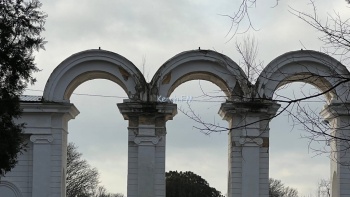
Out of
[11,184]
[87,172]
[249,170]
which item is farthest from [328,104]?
[87,172]

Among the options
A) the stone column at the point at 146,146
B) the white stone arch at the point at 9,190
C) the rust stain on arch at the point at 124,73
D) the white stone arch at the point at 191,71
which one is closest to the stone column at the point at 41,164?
the white stone arch at the point at 9,190

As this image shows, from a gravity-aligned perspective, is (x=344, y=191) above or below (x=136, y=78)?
below

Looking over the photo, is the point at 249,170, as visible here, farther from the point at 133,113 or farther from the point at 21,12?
the point at 21,12

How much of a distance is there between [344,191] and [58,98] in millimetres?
12657

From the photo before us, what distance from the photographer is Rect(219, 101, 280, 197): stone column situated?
36344 millimetres

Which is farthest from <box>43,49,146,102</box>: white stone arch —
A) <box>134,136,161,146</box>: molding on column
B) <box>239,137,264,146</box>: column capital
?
<box>239,137,264,146</box>: column capital

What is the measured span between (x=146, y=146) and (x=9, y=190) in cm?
614

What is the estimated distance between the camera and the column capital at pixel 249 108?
119ft

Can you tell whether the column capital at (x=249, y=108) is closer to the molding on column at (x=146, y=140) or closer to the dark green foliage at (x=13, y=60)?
the molding on column at (x=146, y=140)

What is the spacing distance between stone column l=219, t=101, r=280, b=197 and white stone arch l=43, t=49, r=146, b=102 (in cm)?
387

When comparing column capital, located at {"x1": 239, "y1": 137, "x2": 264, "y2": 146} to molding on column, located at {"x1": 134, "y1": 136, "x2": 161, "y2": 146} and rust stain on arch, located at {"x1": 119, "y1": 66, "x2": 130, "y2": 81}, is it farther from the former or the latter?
rust stain on arch, located at {"x1": 119, "y1": 66, "x2": 130, "y2": 81}

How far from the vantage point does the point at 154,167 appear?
1437 inches

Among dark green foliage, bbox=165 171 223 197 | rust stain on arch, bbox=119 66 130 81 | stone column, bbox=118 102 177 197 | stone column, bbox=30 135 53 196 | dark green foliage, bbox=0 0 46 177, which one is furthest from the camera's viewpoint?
dark green foliage, bbox=165 171 223 197

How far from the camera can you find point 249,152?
36.6m
